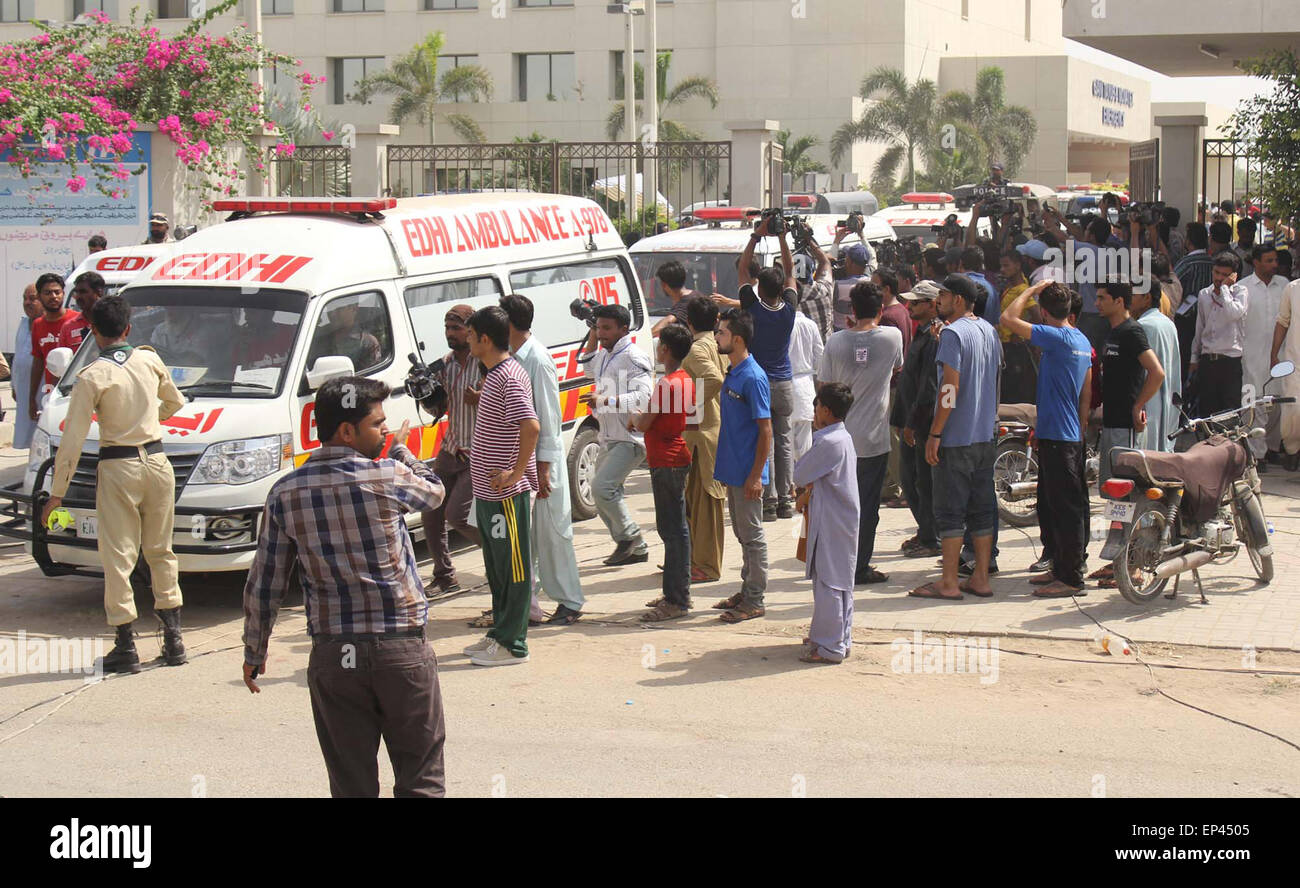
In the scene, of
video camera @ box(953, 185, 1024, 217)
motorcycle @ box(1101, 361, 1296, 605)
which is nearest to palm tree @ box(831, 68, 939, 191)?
video camera @ box(953, 185, 1024, 217)

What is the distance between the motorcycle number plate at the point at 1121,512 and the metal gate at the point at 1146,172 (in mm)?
14675

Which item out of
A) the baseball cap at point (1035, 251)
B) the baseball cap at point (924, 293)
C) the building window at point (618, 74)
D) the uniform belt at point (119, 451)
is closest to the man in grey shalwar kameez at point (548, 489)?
the uniform belt at point (119, 451)

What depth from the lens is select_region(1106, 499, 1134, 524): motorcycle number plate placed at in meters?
8.19

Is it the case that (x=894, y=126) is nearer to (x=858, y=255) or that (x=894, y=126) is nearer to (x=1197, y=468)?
(x=858, y=255)

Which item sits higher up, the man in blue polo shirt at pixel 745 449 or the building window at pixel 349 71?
the building window at pixel 349 71

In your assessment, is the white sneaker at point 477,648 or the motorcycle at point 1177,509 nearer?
the white sneaker at point 477,648

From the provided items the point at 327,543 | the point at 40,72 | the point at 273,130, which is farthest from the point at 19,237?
the point at 327,543

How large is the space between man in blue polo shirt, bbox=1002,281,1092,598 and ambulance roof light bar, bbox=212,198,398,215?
13.9 ft

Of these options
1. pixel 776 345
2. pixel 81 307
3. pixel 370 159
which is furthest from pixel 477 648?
pixel 370 159

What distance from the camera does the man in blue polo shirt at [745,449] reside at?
810cm

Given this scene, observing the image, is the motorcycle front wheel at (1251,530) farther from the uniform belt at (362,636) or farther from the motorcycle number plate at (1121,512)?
the uniform belt at (362,636)

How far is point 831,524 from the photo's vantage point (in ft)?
24.4

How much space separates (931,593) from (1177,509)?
1509 mm

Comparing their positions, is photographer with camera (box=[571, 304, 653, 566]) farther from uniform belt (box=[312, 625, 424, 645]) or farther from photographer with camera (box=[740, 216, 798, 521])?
uniform belt (box=[312, 625, 424, 645])
